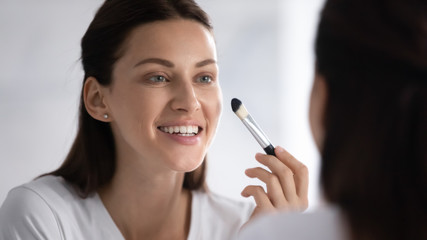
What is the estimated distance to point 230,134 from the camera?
2229mm

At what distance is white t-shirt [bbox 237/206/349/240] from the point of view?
1.39 feet

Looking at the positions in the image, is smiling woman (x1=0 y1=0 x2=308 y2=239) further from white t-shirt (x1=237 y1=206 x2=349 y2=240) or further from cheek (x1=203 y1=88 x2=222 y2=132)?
white t-shirt (x1=237 y1=206 x2=349 y2=240)

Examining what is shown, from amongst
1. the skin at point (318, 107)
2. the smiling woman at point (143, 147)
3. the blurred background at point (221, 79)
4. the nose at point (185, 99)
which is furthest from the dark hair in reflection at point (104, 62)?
the blurred background at point (221, 79)

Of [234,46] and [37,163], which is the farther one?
[234,46]

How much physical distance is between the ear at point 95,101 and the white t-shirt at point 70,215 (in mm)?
151

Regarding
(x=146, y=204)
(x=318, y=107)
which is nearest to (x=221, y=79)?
(x=146, y=204)

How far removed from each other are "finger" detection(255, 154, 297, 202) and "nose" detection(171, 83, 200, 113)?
0.15 m

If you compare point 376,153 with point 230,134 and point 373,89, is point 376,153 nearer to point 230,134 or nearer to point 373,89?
point 373,89

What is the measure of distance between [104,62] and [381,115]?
660mm

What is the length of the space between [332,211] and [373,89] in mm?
102

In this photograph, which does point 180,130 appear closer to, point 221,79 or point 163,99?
point 163,99

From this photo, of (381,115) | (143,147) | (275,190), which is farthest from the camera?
(143,147)

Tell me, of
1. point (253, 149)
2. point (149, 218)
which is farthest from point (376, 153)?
point (253, 149)

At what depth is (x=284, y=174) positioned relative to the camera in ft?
2.73
